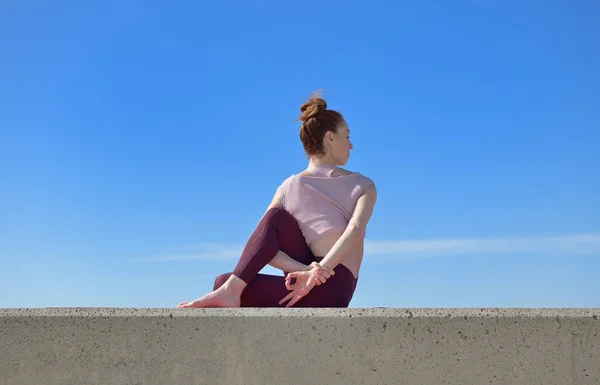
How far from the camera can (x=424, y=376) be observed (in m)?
2.75

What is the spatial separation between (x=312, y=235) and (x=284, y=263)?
0.24 meters

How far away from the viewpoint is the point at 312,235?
3812 mm

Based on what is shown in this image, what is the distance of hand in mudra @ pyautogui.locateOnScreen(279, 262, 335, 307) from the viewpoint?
3.55 meters

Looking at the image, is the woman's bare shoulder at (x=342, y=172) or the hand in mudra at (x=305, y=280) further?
the woman's bare shoulder at (x=342, y=172)

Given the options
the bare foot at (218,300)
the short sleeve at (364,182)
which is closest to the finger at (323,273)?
the bare foot at (218,300)

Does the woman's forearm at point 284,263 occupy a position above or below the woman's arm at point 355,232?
below

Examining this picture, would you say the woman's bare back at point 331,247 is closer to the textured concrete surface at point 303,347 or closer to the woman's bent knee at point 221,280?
the woman's bent knee at point 221,280

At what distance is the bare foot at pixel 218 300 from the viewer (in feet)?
11.4

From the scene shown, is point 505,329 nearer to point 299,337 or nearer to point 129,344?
point 299,337

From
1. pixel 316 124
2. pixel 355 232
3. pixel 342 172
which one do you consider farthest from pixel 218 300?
pixel 316 124

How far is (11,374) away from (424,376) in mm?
1846

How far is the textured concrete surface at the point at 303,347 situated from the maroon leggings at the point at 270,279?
0.71 metres

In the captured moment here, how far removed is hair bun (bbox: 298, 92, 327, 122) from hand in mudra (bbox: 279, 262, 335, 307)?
944 millimetres

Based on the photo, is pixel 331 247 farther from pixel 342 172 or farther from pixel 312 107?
pixel 312 107
